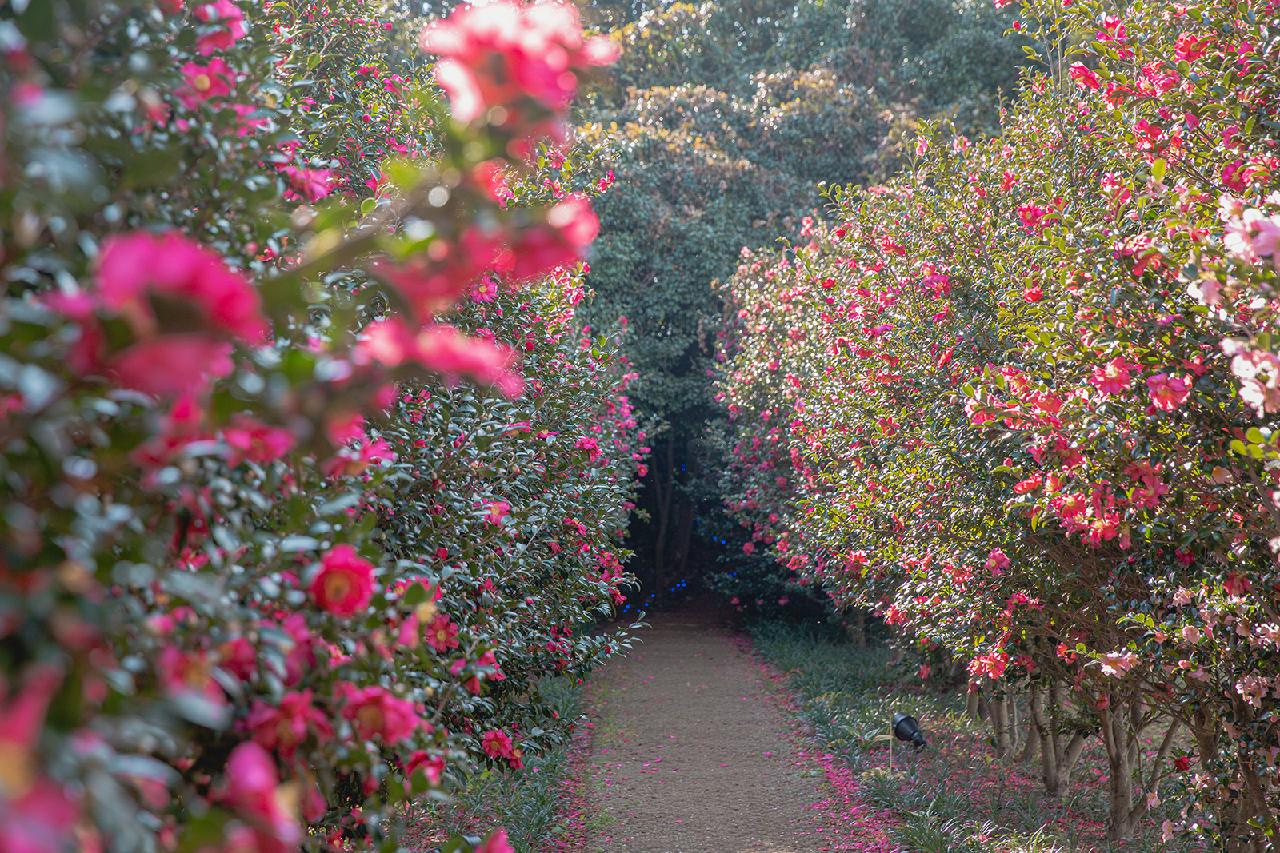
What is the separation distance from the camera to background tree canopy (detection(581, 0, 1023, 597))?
14344 mm

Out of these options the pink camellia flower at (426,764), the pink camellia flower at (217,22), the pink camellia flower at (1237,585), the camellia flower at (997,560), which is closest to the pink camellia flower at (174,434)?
the pink camellia flower at (426,764)

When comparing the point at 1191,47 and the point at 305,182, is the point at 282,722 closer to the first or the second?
the point at 305,182

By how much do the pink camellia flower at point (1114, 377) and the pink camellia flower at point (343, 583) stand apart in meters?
2.78

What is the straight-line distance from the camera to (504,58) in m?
0.95

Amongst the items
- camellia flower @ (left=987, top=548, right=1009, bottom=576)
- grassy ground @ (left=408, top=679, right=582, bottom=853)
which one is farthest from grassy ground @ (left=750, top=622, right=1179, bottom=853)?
grassy ground @ (left=408, top=679, right=582, bottom=853)

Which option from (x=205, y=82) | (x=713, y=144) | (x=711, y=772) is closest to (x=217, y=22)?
(x=205, y=82)

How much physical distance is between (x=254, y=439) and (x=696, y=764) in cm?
729

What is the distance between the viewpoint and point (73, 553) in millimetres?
872

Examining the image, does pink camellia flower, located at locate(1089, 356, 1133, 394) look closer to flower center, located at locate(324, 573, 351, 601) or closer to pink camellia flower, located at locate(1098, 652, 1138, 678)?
pink camellia flower, located at locate(1098, 652, 1138, 678)

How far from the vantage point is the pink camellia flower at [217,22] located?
65.0 inches

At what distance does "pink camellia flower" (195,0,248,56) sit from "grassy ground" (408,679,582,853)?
4448 mm

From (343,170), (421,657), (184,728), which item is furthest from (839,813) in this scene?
(184,728)

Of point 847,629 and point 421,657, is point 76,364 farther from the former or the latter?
point 847,629

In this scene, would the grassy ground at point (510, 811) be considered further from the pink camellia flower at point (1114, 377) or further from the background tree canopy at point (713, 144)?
the background tree canopy at point (713, 144)
